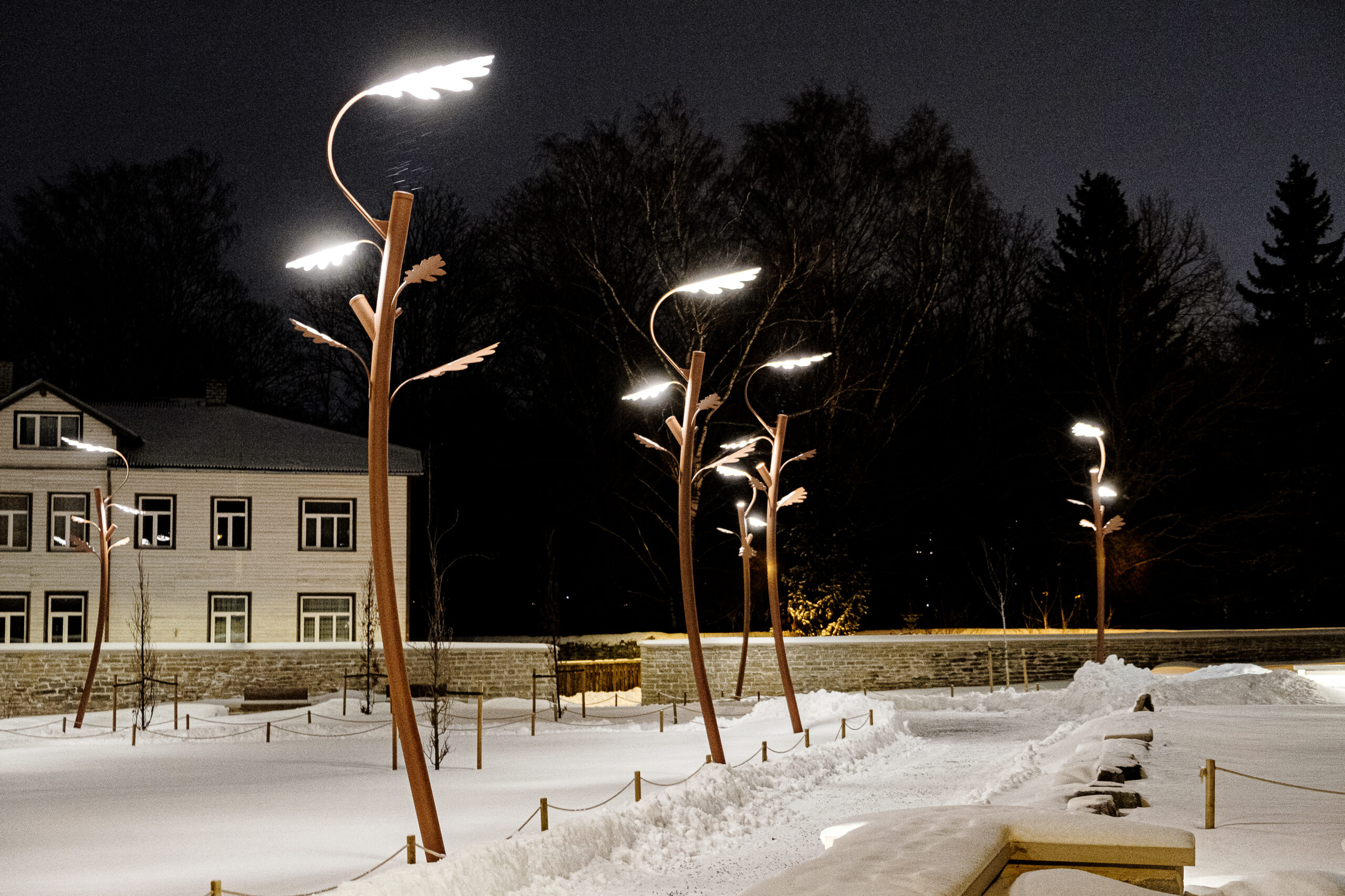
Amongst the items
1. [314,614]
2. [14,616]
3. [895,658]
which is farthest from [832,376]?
[14,616]

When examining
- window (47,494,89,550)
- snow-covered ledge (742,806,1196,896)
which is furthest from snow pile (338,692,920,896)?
window (47,494,89,550)

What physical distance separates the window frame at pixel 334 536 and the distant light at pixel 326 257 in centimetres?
2647

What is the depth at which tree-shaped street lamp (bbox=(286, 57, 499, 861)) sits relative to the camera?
8859 mm

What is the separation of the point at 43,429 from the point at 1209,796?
34.1 meters

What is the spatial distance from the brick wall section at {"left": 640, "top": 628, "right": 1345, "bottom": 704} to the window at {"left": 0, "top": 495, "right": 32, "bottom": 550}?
18399 mm

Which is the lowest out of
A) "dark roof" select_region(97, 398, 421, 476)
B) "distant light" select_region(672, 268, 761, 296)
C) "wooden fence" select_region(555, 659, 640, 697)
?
"wooden fence" select_region(555, 659, 640, 697)

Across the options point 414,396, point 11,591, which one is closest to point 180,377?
point 414,396

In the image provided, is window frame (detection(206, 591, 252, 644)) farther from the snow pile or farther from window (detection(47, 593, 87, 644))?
the snow pile

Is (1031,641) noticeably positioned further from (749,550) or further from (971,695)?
(749,550)

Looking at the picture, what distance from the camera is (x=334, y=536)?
35.7m

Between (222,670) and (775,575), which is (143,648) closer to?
(222,670)

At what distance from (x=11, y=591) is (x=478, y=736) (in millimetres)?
23127

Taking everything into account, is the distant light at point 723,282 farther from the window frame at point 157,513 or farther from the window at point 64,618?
the window at point 64,618

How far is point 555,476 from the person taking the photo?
46.8m
